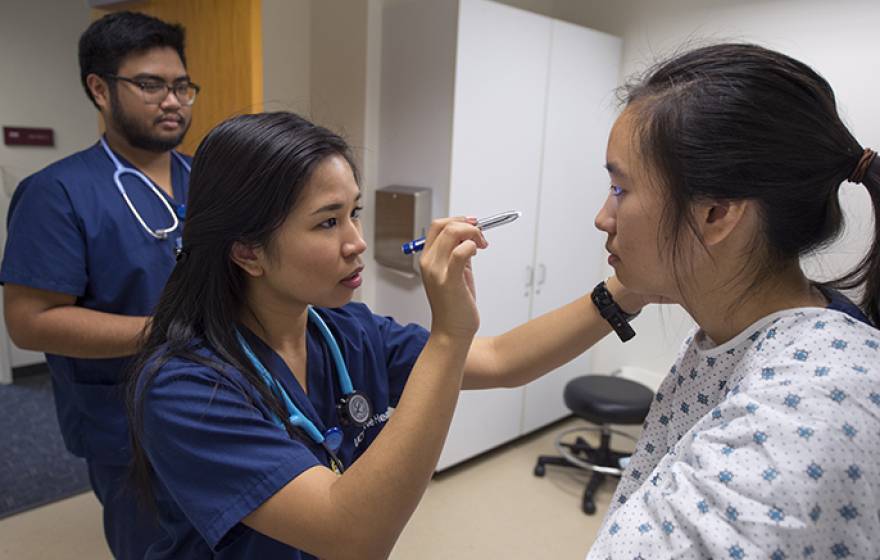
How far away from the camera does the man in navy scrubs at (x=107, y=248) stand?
140 centimetres

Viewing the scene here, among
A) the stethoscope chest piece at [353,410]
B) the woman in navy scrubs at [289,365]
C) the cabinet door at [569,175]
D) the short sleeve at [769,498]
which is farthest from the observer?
the cabinet door at [569,175]

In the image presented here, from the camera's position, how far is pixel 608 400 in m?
2.62

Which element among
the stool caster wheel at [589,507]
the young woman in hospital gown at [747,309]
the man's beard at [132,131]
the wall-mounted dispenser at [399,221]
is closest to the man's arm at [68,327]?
the man's beard at [132,131]

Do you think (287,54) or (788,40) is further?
(287,54)

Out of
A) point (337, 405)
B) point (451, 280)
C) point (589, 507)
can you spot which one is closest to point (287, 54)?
point (337, 405)

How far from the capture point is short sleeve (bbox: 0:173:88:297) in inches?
55.8

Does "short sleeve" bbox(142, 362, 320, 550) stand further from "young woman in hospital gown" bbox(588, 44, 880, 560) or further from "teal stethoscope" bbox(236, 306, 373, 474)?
"young woman in hospital gown" bbox(588, 44, 880, 560)

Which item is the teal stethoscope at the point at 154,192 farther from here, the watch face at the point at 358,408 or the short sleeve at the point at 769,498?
the short sleeve at the point at 769,498

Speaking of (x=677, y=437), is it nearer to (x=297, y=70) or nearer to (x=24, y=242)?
(x=24, y=242)

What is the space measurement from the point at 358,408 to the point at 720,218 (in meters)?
0.65

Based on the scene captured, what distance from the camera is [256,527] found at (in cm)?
81

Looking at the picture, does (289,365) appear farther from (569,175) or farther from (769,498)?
(569,175)

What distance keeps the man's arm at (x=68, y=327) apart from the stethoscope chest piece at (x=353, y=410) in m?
0.61

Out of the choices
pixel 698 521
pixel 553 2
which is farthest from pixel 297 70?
pixel 698 521
